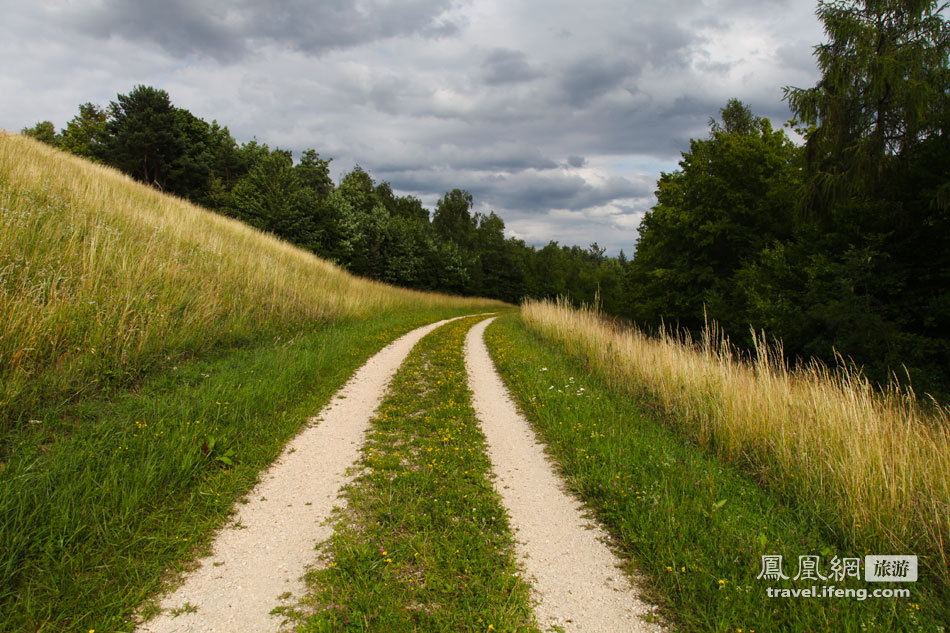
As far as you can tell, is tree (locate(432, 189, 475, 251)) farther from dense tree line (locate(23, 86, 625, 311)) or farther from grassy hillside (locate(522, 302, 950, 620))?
grassy hillside (locate(522, 302, 950, 620))

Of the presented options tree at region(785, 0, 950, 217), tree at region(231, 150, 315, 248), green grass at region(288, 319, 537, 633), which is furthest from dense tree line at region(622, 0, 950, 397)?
tree at region(231, 150, 315, 248)

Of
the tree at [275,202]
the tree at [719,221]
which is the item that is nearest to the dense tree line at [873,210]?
the tree at [719,221]

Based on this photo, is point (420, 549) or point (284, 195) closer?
point (420, 549)

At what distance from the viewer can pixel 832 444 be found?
4.44 meters

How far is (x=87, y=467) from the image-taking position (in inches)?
137

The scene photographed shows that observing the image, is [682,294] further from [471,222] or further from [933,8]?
[471,222]

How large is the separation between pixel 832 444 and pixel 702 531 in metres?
2.32

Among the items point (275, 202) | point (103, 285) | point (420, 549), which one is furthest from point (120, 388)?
point (275, 202)

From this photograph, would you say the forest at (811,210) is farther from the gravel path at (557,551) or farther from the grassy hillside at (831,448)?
the gravel path at (557,551)

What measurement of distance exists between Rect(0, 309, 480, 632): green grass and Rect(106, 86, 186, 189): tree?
118 ft

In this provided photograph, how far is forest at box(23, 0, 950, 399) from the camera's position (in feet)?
34.6

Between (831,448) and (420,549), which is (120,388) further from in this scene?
(831,448)

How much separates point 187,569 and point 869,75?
59.4 ft

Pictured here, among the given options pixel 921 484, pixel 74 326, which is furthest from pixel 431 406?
pixel 921 484
